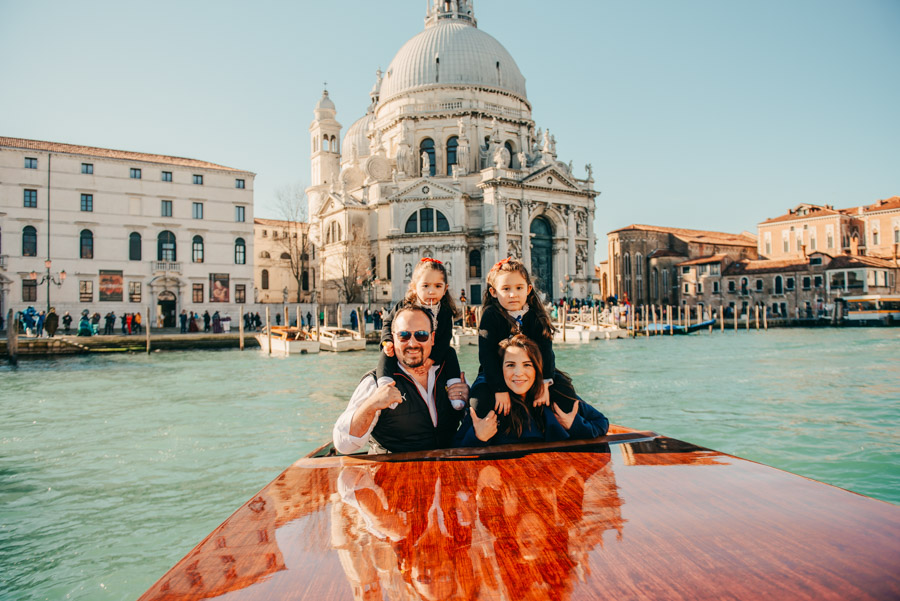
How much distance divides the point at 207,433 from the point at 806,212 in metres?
51.0

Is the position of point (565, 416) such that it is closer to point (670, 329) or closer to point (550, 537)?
point (550, 537)

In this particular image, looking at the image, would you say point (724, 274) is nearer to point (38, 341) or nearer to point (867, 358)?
point (867, 358)

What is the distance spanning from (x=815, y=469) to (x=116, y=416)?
8536mm

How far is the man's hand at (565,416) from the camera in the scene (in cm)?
288

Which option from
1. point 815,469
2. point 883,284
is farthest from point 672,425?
point 883,284

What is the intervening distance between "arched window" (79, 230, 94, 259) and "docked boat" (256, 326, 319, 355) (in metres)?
10.2

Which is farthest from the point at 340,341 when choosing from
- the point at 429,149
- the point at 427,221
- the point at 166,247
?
the point at 429,149

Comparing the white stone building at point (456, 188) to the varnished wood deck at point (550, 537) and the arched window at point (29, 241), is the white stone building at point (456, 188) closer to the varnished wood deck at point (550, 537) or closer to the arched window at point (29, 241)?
the arched window at point (29, 241)

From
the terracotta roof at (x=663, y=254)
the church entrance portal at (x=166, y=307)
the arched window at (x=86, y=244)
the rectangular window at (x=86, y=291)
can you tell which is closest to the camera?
the rectangular window at (x=86, y=291)

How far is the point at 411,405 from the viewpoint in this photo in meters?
2.84

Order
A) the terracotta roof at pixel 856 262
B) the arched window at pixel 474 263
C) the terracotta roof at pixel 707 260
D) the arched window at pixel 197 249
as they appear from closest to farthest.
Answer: the arched window at pixel 197 249 → the arched window at pixel 474 263 → the terracotta roof at pixel 856 262 → the terracotta roof at pixel 707 260

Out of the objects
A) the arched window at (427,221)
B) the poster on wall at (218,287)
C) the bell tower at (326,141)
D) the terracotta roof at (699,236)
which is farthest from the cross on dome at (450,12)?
the poster on wall at (218,287)

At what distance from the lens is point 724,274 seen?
43.4m

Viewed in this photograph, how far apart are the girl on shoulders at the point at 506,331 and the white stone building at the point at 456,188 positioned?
28683mm
